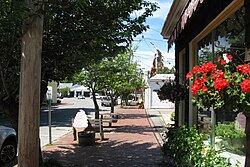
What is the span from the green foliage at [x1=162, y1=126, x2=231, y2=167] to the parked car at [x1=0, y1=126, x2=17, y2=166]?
4329 mm

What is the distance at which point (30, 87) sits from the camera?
15.3 feet

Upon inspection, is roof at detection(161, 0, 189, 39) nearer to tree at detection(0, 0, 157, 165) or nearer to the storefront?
the storefront

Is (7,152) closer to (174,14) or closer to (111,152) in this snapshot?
(111,152)

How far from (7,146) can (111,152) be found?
3.02 meters

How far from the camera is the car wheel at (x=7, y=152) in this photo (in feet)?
27.9

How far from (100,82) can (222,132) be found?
44.1 ft

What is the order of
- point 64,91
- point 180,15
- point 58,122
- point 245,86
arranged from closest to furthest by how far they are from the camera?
1. point 245,86
2. point 180,15
3. point 58,122
4. point 64,91

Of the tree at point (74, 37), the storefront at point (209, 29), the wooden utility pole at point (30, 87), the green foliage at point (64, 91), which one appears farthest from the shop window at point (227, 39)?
the green foliage at point (64, 91)

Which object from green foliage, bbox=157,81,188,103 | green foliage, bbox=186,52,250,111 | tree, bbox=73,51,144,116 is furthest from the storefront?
A: tree, bbox=73,51,144,116

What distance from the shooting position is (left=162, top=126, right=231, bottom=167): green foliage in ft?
13.2

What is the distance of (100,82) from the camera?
1794 cm

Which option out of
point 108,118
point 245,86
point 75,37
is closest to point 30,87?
point 75,37

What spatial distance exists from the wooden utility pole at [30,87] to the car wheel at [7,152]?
4008mm

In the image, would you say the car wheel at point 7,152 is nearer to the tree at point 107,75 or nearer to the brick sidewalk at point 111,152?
the brick sidewalk at point 111,152
